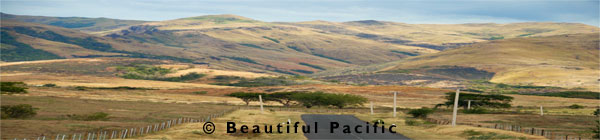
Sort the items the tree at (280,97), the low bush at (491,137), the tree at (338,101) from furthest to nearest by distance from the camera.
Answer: the tree at (280,97) → the tree at (338,101) → the low bush at (491,137)

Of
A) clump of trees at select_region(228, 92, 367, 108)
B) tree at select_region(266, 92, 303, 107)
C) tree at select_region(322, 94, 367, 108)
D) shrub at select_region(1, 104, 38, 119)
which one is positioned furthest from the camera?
tree at select_region(266, 92, 303, 107)

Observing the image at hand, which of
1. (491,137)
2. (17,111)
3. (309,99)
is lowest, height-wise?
A: (309,99)

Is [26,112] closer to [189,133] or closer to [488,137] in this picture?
[189,133]

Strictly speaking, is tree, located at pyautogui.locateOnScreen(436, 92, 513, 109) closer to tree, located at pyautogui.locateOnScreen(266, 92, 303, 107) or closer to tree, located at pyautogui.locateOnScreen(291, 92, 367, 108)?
tree, located at pyautogui.locateOnScreen(291, 92, 367, 108)

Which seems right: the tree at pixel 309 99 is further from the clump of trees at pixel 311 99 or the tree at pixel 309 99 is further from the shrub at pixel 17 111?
the shrub at pixel 17 111

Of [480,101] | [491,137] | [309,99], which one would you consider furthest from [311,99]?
[491,137]

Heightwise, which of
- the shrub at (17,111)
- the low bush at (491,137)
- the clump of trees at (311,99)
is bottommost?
the clump of trees at (311,99)

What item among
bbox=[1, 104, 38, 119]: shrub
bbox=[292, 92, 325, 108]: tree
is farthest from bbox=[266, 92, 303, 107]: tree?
bbox=[1, 104, 38, 119]: shrub

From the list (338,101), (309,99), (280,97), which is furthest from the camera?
(280,97)

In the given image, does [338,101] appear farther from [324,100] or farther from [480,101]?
[480,101]

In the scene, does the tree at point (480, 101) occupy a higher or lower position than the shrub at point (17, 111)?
lower

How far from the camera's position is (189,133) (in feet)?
163

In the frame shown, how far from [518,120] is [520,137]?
4505cm

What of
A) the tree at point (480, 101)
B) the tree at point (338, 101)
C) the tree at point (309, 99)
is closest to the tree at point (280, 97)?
the tree at point (309, 99)
